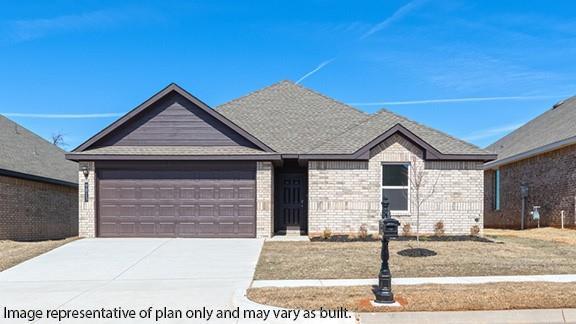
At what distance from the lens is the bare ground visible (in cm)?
1061

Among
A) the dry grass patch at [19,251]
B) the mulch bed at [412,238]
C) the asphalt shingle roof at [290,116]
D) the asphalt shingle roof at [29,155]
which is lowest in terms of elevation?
the dry grass patch at [19,251]

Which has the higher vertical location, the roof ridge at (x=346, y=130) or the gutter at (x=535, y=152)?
the roof ridge at (x=346, y=130)

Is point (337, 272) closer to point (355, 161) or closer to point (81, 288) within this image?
point (81, 288)

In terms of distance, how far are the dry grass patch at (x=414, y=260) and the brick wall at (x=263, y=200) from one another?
1.26 m

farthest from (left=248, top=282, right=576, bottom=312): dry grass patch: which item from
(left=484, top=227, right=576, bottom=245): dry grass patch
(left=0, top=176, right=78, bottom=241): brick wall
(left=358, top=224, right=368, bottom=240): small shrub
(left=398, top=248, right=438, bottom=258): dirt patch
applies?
(left=0, top=176, right=78, bottom=241): brick wall

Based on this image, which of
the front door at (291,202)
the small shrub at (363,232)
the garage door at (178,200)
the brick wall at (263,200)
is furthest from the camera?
the front door at (291,202)

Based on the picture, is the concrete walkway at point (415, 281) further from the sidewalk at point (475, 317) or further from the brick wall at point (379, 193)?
the brick wall at point (379, 193)

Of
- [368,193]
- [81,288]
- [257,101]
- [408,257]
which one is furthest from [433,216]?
[81,288]

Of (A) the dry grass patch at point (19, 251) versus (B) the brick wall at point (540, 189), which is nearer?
(A) the dry grass patch at point (19, 251)

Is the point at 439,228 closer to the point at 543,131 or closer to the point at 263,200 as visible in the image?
the point at 263,200

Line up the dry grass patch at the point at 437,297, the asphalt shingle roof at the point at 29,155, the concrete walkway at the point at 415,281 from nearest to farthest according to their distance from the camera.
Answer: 1. the dry grass patch at the point at 437,297
2. the concrete walkway at the point at 415,281
3. the asphalt shingle roof at the point at 29,155

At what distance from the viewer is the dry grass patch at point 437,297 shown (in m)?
7.45

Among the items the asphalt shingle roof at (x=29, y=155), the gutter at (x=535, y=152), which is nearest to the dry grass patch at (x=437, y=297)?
the gutter at (x=535, y=152)

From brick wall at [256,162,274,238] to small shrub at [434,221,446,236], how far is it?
5.65m
